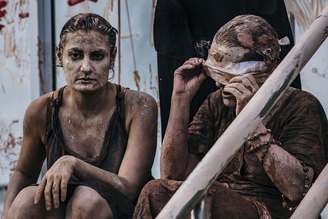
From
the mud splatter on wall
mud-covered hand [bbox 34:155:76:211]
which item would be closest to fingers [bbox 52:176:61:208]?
mud-covered hand [bbox 34:155:76:211]

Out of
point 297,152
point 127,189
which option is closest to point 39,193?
point 127,189

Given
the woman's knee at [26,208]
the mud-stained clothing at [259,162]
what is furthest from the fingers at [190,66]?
the woman's knee at [26,208]

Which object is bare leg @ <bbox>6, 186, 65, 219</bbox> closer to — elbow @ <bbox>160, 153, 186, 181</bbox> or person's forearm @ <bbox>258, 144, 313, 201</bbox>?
elbow @ <bbox>160, 153, 186, 181</bbox>

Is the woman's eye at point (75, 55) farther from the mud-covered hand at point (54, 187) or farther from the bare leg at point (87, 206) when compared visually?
the bare leg at point (87, 206)

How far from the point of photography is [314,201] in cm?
474

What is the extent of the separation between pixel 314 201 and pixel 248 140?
0.66 m

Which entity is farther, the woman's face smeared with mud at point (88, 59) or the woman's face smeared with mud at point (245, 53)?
the woman's face smeared with mud at point (88, 59)

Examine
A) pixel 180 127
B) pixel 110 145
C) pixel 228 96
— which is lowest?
pixel 110 145

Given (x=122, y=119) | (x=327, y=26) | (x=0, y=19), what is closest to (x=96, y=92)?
(x=122, y=119)

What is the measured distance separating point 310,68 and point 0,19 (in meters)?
1.92

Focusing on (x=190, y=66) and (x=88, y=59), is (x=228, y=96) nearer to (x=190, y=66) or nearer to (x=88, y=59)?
(x=190, y=66)

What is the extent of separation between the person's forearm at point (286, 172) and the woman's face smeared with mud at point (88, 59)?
0.89 m

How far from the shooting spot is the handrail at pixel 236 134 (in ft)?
15.0

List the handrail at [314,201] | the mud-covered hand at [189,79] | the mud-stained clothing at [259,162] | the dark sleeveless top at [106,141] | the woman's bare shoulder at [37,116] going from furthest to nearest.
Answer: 1. the woman's bare shoulder at [37,116]
2. the dark sleeveless top at [106,141]
3. the mud-covered hand at [189,79]
4. the mud-stained clothing at [259,162]
5. the handrail at [314,201]
